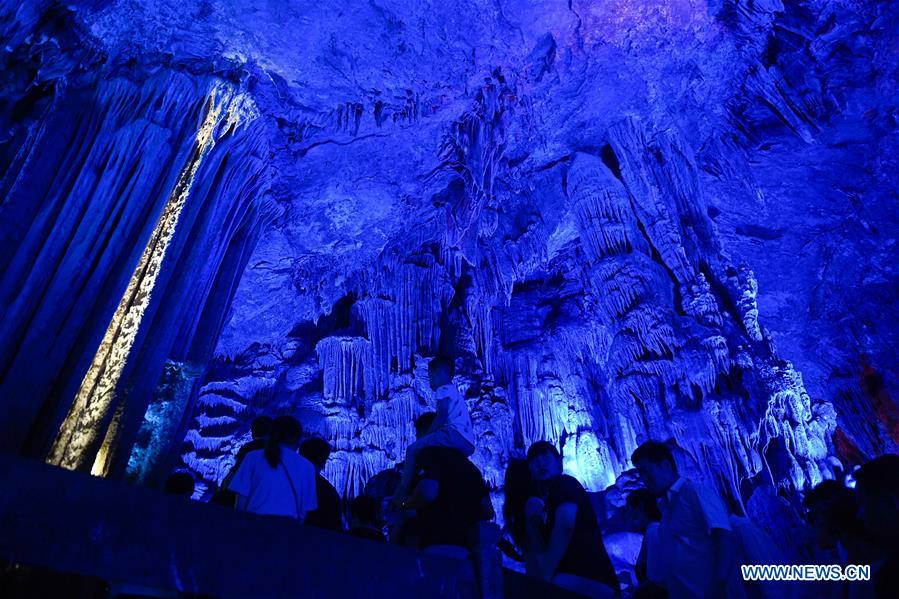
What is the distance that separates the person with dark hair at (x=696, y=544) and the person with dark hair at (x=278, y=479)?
1.69m

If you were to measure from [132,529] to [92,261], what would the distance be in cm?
330

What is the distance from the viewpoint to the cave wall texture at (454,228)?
4.63 metres

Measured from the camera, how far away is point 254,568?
1.86 meters

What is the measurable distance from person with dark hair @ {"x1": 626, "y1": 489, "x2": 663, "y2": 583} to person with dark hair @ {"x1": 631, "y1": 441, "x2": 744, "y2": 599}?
60 mm

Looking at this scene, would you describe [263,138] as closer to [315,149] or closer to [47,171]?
[315,149]

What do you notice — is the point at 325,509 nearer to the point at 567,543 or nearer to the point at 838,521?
the point at 567,543

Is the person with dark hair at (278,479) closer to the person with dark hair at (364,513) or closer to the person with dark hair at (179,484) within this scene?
the person with dark hair at (364,513)

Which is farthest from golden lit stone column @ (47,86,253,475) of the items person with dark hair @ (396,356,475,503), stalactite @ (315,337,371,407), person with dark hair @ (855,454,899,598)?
person with dark hair @ (855,454,899,598)

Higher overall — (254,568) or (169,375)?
(169,375)

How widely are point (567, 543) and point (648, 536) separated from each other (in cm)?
57

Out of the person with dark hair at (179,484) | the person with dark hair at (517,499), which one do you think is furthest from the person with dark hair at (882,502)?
the person with dark hair at (179,484)

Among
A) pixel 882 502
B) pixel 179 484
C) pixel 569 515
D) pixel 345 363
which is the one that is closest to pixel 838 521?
pixel 882 502

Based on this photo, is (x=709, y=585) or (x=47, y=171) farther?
(x=47, y=171)

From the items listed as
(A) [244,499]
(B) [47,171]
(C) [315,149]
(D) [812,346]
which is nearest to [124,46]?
(B) [47,171]
